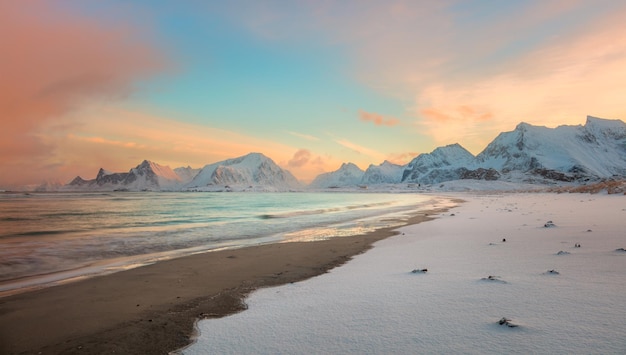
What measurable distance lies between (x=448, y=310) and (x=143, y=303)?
547 cm

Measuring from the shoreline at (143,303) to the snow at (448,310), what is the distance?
66 centimetres

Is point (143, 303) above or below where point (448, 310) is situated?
below

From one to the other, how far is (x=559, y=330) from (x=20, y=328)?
756 cm

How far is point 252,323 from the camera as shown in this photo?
15.3 feet

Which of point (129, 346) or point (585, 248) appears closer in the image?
point (129, 346)

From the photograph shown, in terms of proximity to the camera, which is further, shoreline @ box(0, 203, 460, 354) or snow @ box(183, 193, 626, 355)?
shoreline @ box(0, 203, 460, 354)

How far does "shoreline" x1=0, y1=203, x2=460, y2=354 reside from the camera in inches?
180

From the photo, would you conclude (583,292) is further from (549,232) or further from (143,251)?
(143,251)

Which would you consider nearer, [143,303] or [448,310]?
[448,310]

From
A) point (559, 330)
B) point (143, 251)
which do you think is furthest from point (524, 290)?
point (143, 251)

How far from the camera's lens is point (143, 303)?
6262 mm

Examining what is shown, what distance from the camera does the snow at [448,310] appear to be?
3.50m

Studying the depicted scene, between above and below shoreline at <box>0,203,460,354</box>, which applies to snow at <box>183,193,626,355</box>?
above

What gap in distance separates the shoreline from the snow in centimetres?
66
